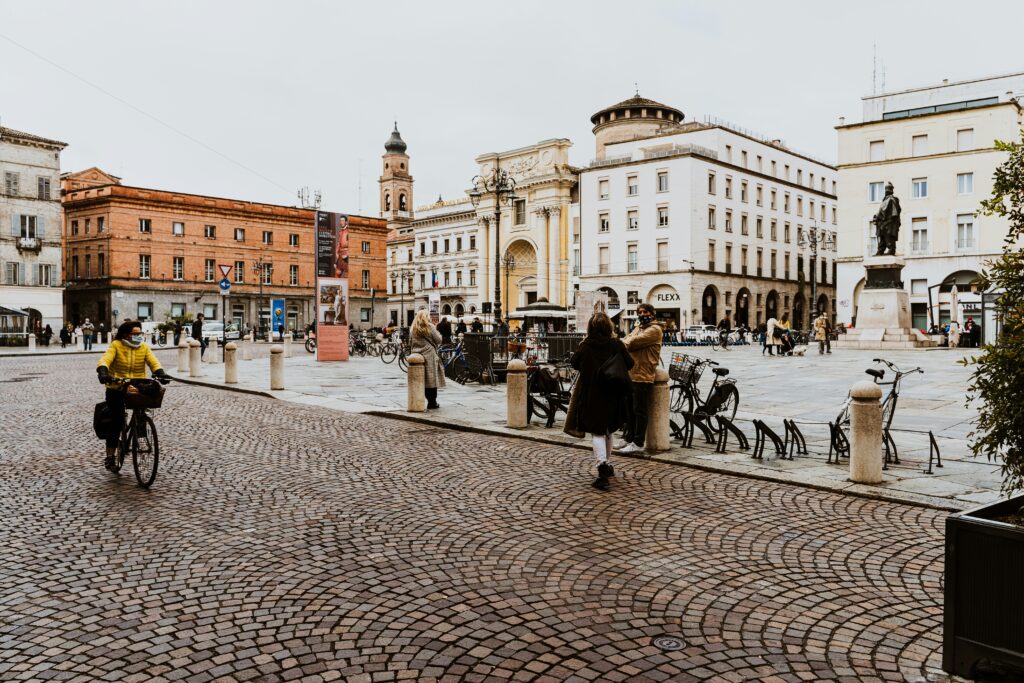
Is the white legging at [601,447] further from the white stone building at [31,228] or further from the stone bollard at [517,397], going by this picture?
the white stone building at [31,228]

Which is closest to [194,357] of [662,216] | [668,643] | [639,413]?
[639,413]

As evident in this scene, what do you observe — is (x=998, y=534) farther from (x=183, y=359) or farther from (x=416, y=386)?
(x=183, y=359)

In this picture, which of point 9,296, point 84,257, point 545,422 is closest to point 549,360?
point 545,422

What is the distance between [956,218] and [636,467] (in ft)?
168

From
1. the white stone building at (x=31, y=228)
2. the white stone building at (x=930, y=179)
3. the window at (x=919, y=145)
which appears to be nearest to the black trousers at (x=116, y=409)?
the white stone building at (x=31, y=228)

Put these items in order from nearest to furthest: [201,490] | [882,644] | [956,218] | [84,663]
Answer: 1. [84,663]
2. [882,644]
3. [201,490]
4. [956,218]

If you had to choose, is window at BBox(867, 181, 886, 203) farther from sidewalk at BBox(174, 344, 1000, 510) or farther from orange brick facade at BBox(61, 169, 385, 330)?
orange brick facade at BBox(61, 169, 385, 330)

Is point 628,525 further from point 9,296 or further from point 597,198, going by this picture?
point 597,198

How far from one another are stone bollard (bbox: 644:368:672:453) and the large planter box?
5.87 meters

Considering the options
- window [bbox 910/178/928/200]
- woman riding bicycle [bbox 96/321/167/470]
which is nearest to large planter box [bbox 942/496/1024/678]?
woman riding bicycle [bbox 96/321/167/470]

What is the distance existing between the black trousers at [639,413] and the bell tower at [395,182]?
9102 cm

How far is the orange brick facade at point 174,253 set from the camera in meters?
60.9

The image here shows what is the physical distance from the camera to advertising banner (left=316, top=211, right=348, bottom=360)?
88.3ft

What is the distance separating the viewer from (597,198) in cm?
6700
